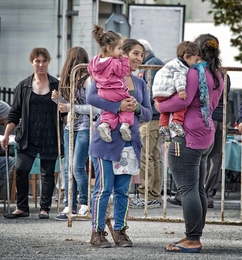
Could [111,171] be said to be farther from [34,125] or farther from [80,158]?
[34,125]

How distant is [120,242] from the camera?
28.3 ft

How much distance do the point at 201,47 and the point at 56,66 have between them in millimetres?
11111

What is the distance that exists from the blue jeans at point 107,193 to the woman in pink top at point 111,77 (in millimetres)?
265

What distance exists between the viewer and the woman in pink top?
8.42m

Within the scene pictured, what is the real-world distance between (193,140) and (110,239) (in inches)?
56.1

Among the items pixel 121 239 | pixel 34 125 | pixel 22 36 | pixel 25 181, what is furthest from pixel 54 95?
pixel 22 36

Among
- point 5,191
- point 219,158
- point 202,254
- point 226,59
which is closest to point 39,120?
point 5,191

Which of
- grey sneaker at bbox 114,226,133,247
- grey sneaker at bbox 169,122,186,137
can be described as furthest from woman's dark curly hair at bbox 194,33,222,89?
grey sneaker at bbox 114,226,133,247

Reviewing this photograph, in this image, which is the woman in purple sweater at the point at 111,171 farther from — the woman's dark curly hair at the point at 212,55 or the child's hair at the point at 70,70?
the child's hair at the point at 70,70

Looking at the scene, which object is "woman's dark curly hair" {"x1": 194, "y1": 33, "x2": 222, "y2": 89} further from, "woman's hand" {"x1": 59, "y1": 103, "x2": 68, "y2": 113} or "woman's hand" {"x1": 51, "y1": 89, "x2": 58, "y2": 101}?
"woman's hand" {"x1": 51, "y1": 89, "x2": 58, "y2": 101}

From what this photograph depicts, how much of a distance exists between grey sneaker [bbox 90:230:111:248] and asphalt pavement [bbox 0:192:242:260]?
0.06m

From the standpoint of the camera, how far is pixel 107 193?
8.57m

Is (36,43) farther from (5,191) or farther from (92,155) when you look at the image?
(92,155)

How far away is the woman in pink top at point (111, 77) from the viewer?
8.42 m
